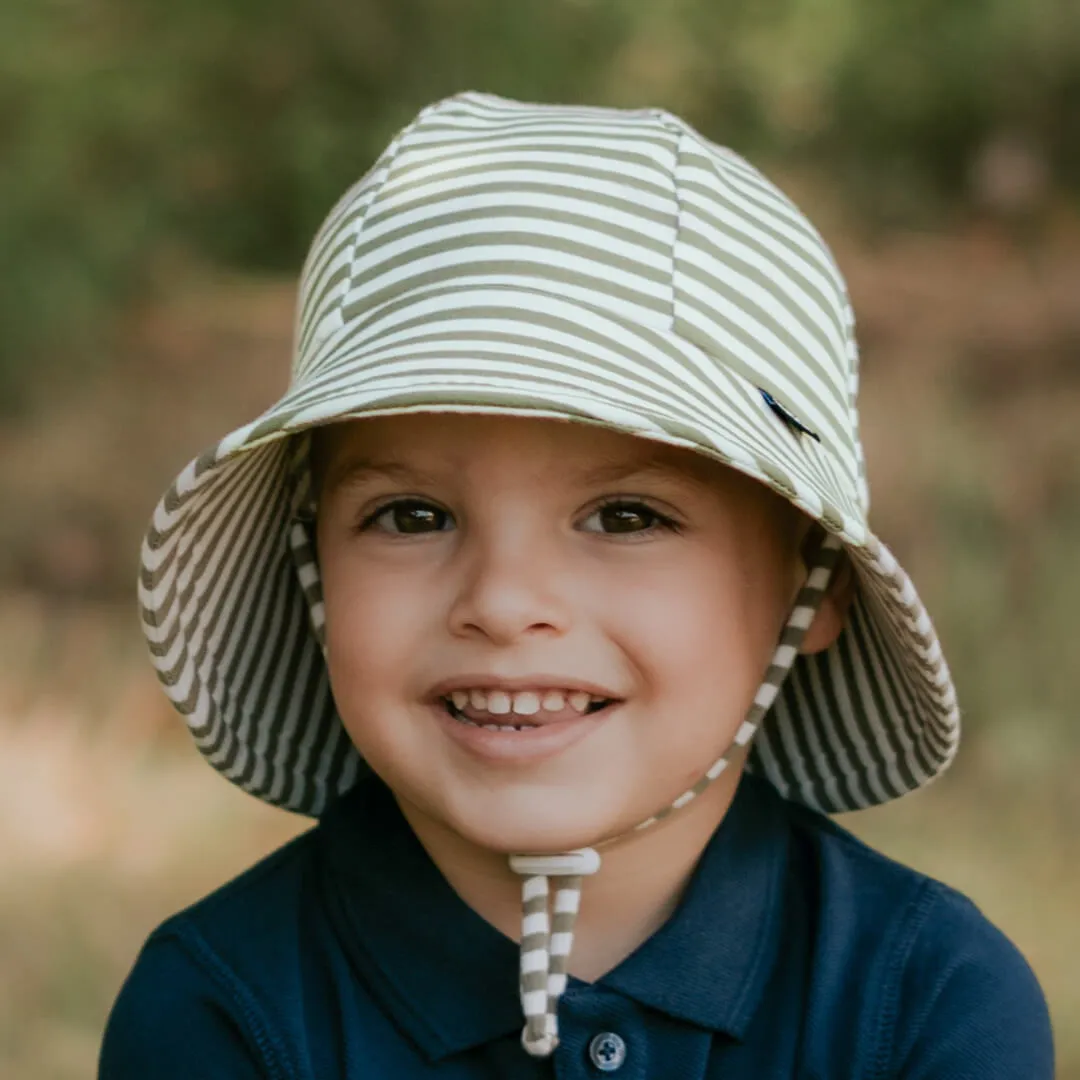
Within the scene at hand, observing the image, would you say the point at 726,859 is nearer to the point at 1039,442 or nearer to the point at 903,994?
the point at 903,994

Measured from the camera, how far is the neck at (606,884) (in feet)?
3.77

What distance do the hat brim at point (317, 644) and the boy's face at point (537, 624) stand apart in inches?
2.5

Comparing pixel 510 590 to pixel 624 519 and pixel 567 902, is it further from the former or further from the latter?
pixel 567 902

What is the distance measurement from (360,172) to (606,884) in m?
2.17

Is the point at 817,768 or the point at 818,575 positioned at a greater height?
the point at 818,575

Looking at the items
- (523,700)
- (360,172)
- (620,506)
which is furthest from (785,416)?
(360,172)

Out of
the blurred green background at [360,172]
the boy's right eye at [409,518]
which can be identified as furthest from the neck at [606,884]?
the blurred green background at [360,172]

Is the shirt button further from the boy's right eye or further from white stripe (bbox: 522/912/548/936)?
the boy's right eye

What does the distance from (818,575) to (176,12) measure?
2.54 metres

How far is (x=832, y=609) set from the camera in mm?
1205

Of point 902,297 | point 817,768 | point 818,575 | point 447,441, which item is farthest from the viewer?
point 902,297

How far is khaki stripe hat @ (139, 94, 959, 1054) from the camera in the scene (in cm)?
100

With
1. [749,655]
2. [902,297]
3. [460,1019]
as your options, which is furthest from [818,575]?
[902,297]

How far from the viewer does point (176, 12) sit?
3.29 metres
